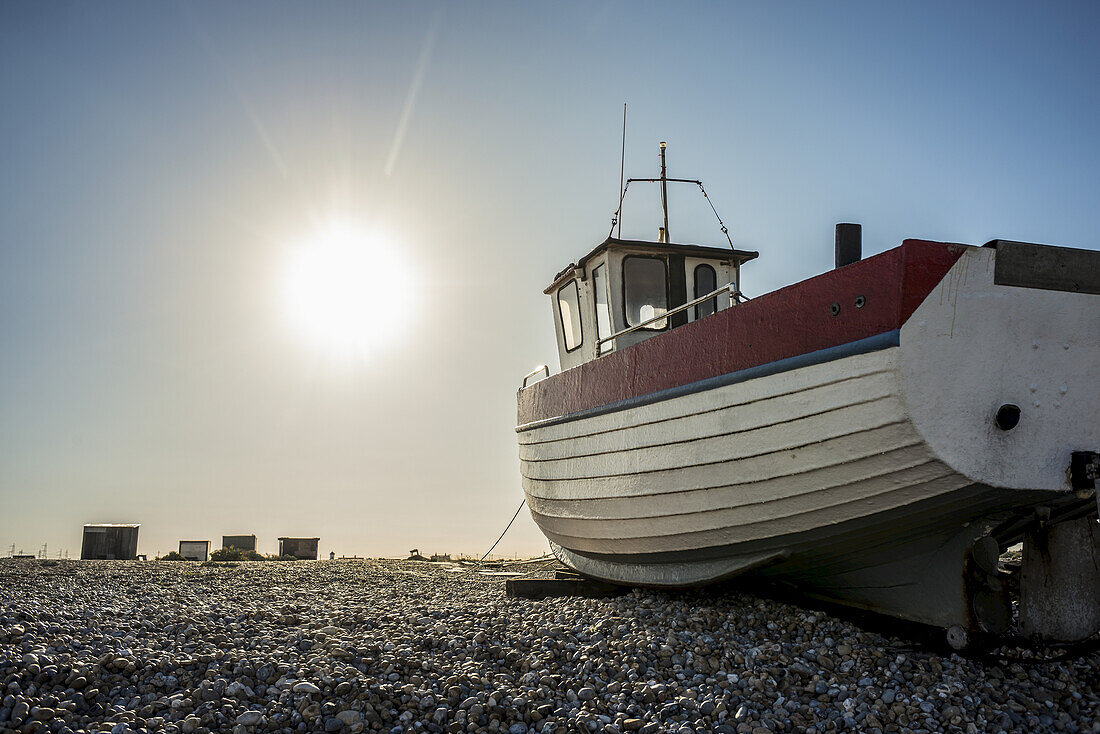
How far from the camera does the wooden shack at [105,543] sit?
15688 millimetres

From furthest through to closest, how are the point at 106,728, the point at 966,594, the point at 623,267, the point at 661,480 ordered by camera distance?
the point at 623,267 < the point at 661,480 < the point at 966,594 < the point at 106,728

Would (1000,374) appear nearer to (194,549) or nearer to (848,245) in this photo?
(848,245)

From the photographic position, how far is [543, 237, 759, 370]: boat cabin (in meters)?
7.86

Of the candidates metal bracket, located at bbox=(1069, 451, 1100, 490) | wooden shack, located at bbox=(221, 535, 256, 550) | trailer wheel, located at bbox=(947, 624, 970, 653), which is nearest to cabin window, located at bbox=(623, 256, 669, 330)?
trailer wheel, located at bbox=(947, 624, 970, 653)

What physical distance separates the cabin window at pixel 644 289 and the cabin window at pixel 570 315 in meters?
0.69

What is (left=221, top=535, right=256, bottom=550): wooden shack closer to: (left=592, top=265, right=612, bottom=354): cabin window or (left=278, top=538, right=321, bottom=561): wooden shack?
(left=278, top=538, right=321, bottom=561): wooden shack

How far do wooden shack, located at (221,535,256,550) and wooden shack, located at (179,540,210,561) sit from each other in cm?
100

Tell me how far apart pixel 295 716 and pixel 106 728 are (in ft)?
3.23

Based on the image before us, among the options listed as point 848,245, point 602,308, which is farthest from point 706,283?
point 848,245

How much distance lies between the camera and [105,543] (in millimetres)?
15711

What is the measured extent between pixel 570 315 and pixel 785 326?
13.0 ft

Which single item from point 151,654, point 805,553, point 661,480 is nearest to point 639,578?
point 661,480

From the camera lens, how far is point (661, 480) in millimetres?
5996

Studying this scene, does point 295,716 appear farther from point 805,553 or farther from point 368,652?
point 805,553
